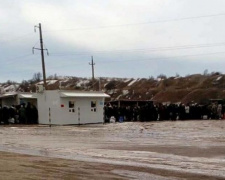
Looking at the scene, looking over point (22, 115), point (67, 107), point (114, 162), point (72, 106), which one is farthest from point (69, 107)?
point (114, 162)

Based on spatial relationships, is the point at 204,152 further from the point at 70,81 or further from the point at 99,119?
the point at 70,81

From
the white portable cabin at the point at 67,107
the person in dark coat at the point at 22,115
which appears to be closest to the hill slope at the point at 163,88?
the white portable cabin at the point at 67,107

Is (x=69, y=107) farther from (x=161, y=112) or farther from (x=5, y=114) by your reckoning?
(x=161, y=112)

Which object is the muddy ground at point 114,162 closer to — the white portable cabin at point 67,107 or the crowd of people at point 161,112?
the white portable cabin at point 67,107

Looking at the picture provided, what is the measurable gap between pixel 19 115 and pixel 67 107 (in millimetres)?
4039

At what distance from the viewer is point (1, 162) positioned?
1148 cm

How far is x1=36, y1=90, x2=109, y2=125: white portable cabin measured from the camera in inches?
1344

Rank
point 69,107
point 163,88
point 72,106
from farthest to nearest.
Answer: point 163,88
point 72,106
point 69,107

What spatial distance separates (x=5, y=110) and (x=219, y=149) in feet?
76.5

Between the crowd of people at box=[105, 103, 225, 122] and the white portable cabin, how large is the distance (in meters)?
3.36

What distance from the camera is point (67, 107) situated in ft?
113

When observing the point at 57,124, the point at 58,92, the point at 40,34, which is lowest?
the point at 57,124

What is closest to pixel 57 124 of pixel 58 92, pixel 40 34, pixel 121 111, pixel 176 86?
pixel 58 92

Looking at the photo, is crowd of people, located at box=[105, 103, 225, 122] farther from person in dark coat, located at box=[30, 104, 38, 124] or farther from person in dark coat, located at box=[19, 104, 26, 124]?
person in dark coat, located at box=[19, 104, 26, 124]
